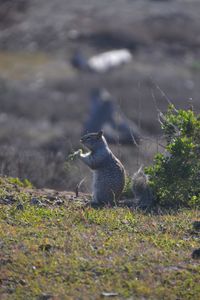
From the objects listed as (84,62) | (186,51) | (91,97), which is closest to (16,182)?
(91,97)

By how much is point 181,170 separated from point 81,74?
31194 mm

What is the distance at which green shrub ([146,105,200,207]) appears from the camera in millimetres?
13547

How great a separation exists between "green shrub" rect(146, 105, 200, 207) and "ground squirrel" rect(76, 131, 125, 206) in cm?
46

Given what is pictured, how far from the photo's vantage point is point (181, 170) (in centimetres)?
1364

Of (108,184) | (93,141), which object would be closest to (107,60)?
(93,141)

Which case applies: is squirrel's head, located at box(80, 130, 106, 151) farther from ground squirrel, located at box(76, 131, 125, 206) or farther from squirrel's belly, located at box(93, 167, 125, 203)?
squirrel's belly, located at box(93, 167, 125, 203)

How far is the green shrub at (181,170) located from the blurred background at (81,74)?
4.39m

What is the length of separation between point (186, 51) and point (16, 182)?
3782 centimetres

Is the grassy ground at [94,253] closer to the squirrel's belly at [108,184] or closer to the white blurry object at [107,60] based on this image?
the squirrel's belly at [108,184]

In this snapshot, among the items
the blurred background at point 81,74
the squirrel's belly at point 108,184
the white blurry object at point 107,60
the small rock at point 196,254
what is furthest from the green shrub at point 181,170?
the white blurry object at point 107,60

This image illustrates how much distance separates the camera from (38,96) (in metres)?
39.0

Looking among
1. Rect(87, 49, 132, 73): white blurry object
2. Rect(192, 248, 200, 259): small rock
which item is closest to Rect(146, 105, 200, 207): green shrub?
Rect(192, 248, 200, 259): small rock

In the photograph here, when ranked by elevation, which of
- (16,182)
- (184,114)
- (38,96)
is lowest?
(38,96)

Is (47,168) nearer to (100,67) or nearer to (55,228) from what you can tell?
(55,228)
